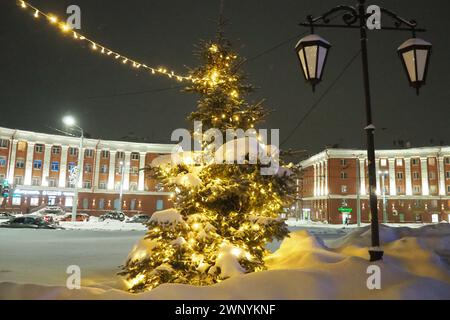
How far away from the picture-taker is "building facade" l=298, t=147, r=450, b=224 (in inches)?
2522

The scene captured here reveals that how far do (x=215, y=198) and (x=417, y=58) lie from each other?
4.09 meters

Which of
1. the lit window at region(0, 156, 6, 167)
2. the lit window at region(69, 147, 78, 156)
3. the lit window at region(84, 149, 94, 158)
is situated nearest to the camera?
the lit window at region(0, 156, 6, 167)

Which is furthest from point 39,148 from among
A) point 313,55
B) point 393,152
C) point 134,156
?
point 313,55

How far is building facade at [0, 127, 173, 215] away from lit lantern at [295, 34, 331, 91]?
52323 mm

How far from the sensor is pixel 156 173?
7.62 metres

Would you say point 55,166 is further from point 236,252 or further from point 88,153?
point 236,252

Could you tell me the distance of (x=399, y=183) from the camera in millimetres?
66062

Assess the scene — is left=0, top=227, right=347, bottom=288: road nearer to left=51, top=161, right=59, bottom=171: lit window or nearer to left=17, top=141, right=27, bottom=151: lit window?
left=51, top=161, right=59, bottom=171: lit window

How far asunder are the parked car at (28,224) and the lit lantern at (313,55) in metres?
29.6

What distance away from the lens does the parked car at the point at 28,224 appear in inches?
1175

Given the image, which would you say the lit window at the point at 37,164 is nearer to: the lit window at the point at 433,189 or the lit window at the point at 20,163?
the lit window at the point at 20,163

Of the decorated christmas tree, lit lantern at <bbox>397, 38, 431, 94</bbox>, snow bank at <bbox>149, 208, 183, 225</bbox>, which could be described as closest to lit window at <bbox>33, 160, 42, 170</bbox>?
the decorated christmas tree
